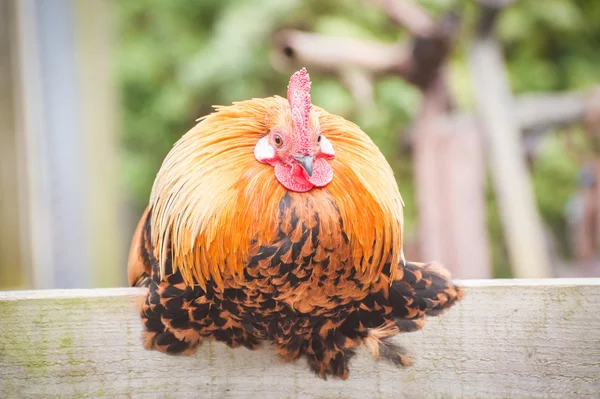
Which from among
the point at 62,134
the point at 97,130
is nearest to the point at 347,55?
the point at 97,130

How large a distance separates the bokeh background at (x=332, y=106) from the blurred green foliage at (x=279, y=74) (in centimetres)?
2

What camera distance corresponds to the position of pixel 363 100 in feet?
14.7

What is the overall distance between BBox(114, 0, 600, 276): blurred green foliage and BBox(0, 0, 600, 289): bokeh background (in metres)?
0.02

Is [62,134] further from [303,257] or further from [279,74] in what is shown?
[279,74]

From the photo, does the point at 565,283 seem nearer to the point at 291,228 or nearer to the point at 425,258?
the point at 291,228

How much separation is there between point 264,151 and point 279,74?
181 inches

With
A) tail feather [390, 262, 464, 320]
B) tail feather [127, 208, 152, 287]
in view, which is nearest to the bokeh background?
tail feather [127, 208, 152, 287]

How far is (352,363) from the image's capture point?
1423 millimetres

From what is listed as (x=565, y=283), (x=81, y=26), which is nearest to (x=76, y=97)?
(x=81, y=26)

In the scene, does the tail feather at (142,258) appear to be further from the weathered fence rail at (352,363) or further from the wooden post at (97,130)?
the wooden post at (97,130)

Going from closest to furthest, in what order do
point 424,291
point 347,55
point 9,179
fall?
point 424,291
point 9,179
point 347,55

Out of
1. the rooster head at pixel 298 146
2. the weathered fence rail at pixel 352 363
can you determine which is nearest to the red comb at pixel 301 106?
the rooster head at pixel 298 146

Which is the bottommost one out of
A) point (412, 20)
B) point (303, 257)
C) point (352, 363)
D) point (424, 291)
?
point (352, 363)

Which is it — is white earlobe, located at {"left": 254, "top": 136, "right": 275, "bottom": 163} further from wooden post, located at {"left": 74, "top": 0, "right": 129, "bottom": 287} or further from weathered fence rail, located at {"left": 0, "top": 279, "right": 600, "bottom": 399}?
wooden post, located at {"left": 74, "top": 0, "right": 129, "bottom": 287}
